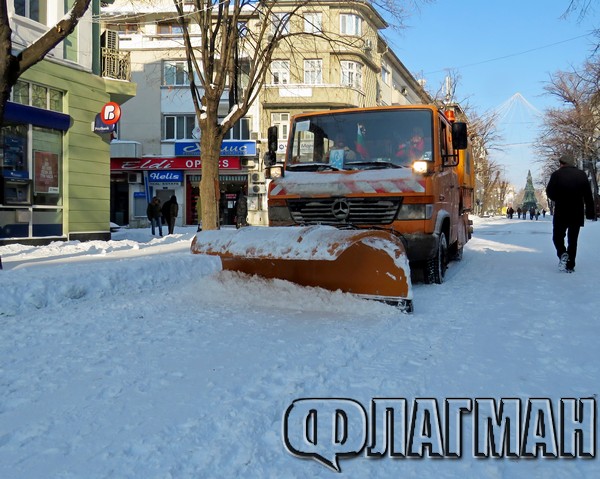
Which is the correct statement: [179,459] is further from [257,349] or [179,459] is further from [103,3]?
[103,3]

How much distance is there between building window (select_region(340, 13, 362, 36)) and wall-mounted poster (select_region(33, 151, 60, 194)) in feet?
77.2

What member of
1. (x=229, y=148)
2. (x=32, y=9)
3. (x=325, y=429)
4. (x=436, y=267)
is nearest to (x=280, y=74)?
(x=229, y=148)

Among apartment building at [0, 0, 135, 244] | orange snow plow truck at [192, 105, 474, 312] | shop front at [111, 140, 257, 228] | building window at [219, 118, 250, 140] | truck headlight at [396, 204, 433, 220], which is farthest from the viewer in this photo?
building window at [219, 118, 250, 140]

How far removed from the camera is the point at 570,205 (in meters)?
8.38

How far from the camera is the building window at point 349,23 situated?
1297 inches

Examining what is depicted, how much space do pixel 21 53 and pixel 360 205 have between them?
18.1 ft

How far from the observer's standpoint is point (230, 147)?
102 ft

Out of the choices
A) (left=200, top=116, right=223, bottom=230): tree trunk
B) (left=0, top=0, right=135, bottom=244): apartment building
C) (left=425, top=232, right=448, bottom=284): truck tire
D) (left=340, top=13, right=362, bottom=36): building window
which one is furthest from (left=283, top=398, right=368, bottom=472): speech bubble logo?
(left=340, top=13, right=362, bottom=36): building window

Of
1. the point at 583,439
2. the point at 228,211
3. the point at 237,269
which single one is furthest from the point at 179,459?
the point at 228,211

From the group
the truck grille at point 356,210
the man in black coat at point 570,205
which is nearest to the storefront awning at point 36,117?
the truck grille at point 356,210

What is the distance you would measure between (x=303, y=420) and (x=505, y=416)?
1075 mm

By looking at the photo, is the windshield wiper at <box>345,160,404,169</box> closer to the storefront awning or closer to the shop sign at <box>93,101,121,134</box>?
the storefront awning

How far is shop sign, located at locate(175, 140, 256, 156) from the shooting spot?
31000 millimetres

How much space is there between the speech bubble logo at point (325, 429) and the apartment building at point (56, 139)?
11991 millimetres
